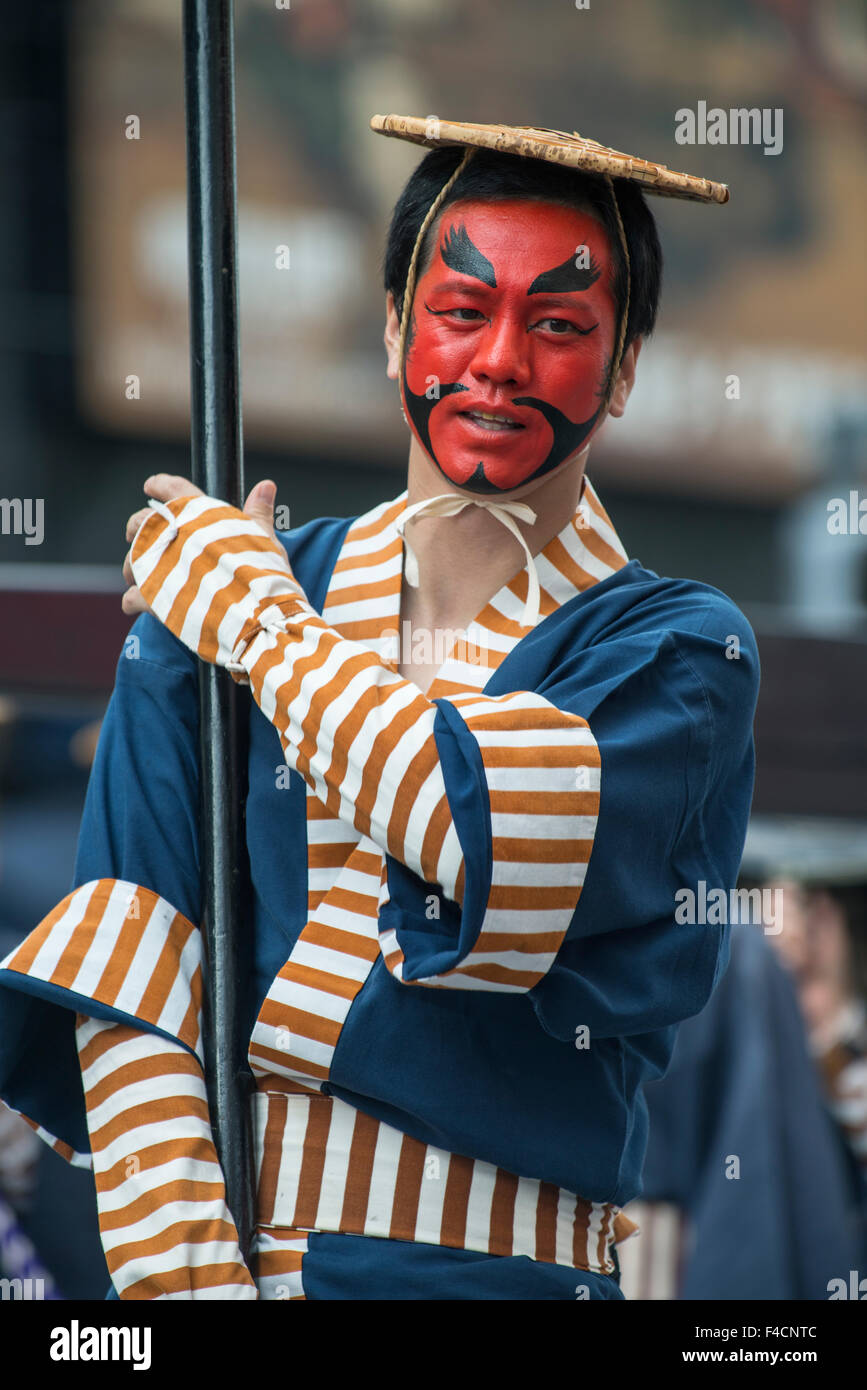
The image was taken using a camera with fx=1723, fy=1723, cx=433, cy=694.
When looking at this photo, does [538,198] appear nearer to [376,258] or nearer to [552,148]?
[552,148]

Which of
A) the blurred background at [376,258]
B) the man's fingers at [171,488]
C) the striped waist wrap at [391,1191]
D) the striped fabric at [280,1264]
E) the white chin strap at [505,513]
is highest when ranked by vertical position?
the blurred background at [376,258]

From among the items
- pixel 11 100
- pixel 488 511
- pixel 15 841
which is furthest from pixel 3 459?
pixel 488 511

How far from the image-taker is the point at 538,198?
174 centimetres

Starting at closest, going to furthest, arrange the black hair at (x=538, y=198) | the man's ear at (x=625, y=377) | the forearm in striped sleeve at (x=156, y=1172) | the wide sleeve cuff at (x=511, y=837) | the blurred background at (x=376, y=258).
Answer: the wide sleeve cuff at (x=511, y=837), the forearm in striped sleeve at (x=156, y=1172), the black hair at (x=538, y=198), the man's ear at (x=625, y=377), the blurred background at (x=376, y=258)

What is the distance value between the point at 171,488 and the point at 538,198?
473mm

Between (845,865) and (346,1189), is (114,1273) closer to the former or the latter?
(346,1189)

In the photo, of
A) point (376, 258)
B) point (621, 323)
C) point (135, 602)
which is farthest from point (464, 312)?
point (376, 258)

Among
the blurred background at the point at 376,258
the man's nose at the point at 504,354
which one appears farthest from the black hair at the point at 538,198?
the blurred background at the point at 376,258

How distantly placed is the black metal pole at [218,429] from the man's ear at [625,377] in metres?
0.41

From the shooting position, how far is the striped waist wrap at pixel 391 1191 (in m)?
1.69

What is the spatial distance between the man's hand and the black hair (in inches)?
10.3

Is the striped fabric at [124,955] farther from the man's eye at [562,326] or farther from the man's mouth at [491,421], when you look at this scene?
the man's eye at [562,326]

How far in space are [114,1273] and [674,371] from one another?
600cm
